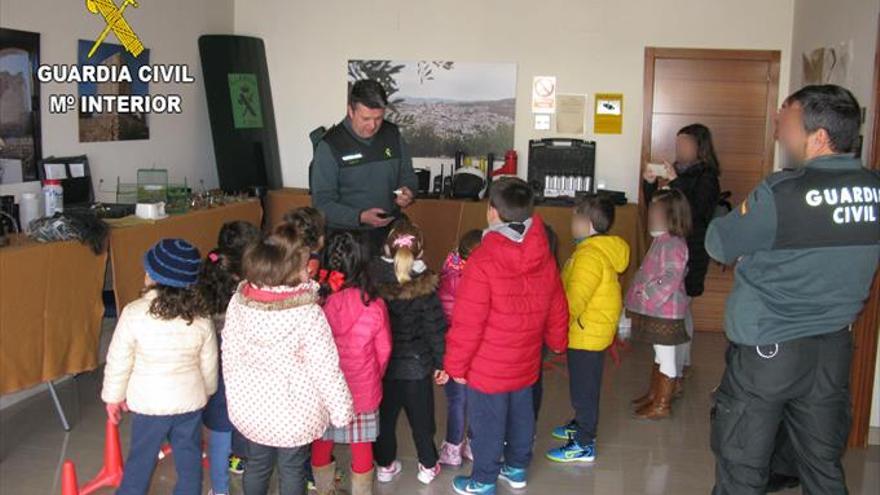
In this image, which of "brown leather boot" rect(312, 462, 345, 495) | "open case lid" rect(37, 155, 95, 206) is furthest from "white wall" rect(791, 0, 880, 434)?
"open case lid" rect(37, 155, 95, 206)

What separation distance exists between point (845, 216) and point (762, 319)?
1.26ft

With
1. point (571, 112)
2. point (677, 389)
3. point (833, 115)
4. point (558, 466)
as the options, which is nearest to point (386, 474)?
point (558, 466)

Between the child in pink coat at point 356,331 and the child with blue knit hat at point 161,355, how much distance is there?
1.46 ft

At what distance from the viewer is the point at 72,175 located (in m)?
4.72

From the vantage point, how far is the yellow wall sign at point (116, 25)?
16.2 feet

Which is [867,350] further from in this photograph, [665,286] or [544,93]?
[544,93]

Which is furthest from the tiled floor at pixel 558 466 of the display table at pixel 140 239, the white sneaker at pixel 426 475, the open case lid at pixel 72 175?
the open case lid at pixel 72 175

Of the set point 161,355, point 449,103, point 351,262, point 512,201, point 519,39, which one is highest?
point 519,39

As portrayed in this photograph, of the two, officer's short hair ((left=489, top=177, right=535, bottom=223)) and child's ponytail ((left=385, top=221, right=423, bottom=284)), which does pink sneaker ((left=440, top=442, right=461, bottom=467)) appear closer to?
child's ponytail ((left=385, top=221, right=423, bottom=284))

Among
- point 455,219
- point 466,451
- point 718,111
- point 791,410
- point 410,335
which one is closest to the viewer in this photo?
point 791,410

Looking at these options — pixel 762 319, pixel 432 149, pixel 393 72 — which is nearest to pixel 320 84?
pixel 393 72

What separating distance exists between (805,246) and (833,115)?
15.4 inches

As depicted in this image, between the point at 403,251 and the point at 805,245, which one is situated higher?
the point at 805,245

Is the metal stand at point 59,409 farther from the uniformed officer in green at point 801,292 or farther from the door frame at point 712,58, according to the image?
the door frame at point 712,58
